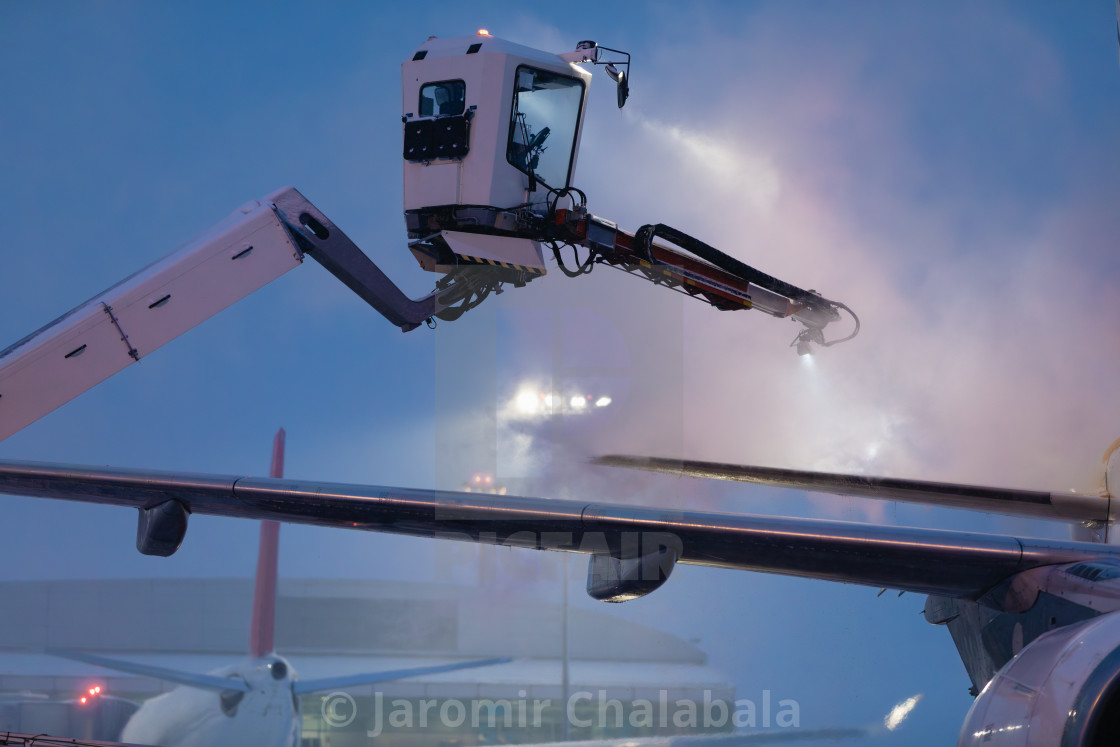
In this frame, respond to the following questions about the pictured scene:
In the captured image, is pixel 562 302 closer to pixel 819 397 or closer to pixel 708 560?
pixel 819 397

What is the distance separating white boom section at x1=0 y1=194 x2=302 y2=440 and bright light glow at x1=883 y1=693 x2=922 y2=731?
368 inches

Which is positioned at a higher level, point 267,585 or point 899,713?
point 267,585

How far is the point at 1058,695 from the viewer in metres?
3.55

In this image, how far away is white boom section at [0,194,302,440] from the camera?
18.5 feet

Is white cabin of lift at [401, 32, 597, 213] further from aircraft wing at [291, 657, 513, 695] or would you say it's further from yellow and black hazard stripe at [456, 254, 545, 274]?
aircraft wing at [291, 657, 513, 695]

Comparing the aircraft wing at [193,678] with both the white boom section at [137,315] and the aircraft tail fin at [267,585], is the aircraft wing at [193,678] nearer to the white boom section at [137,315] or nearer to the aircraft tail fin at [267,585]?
the aircraft tail fin at [267,585]

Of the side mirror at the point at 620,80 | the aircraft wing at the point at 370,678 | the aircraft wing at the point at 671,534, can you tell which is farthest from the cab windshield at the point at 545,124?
the aircraft wing at the point at 370,678

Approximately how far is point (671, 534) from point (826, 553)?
0.83 meters

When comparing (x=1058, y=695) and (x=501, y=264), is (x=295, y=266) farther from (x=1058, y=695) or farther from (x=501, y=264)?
(x=1058, y=695)

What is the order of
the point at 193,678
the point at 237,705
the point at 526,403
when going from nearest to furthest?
the point at 526,403 → the point at 193,678 → the point at 237,705

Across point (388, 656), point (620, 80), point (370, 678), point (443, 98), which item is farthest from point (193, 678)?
point (620, 80)

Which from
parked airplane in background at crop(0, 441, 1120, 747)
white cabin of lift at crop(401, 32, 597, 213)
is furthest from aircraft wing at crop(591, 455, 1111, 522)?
white cabin of lift at crop(401, 32, 597, 213)

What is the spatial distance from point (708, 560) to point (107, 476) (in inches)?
150

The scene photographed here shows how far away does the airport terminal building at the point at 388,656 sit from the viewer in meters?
19.4
